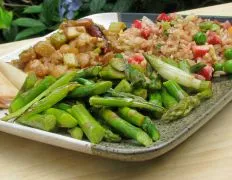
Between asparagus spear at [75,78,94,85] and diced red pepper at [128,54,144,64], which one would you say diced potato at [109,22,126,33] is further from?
asparagus spear at [75,78,94,85]

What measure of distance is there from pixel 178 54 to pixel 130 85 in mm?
340

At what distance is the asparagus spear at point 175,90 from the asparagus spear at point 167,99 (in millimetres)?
11

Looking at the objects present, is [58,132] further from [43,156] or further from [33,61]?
[33,61]

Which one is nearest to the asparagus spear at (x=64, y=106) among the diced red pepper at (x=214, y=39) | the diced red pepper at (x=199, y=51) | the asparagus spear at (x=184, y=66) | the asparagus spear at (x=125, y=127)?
the asparagus spear at (x=125, y=127)

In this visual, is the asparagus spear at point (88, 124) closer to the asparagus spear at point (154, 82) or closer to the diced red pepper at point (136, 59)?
the asparagus spear at point (154, 82)

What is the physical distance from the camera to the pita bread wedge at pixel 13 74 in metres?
2.00

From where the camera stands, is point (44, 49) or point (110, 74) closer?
point (110, 74)

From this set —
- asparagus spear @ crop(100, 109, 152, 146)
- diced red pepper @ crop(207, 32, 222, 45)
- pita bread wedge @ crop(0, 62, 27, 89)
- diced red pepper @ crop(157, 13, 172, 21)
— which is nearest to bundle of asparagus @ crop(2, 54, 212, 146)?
asparagus spear @ crop(100, 109, 152, 146)

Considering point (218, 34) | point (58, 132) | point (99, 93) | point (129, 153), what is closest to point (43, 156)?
point (58, 132)

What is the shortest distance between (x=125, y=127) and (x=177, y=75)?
344mm

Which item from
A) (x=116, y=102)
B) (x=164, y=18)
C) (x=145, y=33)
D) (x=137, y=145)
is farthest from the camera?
(x=164, y=18)

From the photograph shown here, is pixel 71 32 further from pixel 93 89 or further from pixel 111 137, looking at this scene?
pixel 111 137

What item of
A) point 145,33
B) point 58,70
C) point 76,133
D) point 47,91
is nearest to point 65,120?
point 76,133

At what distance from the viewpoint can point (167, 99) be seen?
1.78 m
